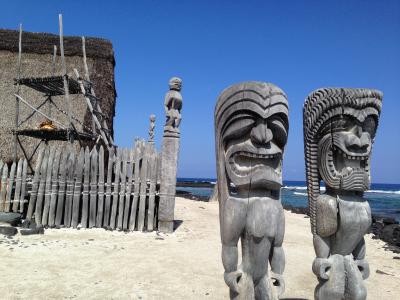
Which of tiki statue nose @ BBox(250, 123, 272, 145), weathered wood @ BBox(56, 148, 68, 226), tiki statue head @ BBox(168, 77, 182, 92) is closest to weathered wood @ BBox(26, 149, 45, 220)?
weathered wood @ BBox(56, 148, 68, 226)

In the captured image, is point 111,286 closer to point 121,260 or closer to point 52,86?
point 121,260

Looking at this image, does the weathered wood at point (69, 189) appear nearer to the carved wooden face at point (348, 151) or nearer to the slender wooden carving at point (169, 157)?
the slender wooden carving at point (169, 157)

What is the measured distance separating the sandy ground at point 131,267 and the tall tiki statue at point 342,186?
154 centimetres

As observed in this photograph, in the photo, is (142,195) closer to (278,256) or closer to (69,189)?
(69,189)

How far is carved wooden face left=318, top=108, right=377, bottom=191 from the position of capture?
11.6ft

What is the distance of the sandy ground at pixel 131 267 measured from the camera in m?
4.81

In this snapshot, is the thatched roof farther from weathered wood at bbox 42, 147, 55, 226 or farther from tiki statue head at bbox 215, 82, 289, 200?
tiki statue head at bbox 215, 82, 289, 200

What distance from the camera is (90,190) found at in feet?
29.3

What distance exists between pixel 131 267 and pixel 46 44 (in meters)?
18.0

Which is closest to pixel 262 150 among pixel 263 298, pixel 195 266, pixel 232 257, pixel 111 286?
pixel 232 257

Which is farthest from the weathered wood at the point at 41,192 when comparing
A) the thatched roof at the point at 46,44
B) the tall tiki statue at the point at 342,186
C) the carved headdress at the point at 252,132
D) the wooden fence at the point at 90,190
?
the thatched roof at the point at 46,44

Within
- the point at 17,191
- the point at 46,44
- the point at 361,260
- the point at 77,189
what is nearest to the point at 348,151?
the point at 361,260

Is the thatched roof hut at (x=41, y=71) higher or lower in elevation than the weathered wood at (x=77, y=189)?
higher

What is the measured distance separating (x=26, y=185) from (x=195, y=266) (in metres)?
5.57
